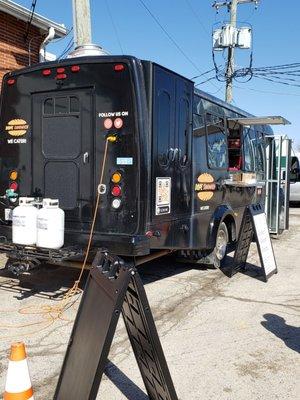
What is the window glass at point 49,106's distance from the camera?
20.7ft

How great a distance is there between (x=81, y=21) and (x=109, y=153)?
4912mm

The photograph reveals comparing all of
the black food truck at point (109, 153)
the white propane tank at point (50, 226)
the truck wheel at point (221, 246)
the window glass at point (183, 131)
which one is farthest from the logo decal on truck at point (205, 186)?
the white propane tank at point (50, 226)

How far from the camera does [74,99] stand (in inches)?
241

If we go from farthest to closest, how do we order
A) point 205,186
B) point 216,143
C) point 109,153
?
point 216,143 < point 205,186 < point 109,153

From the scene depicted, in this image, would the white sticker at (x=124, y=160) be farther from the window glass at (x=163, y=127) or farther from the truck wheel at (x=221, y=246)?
the truck wheel at (x=221, y=246)

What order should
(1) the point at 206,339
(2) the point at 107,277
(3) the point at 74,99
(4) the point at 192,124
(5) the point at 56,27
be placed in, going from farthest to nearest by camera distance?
(5) the point at 56,27 → (4) the point at 192,124 → (3) the point at 74,99 → (1) the point at 206,339 → (2) the point at 107,277

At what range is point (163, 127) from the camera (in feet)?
19.8

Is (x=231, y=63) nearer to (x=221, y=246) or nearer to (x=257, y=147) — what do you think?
(x=257, y=147)

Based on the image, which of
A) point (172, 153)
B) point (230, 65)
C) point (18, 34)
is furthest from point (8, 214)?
point (230, 65)

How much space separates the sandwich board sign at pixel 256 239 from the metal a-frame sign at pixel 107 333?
171 inches

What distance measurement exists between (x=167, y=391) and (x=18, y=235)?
3454mm

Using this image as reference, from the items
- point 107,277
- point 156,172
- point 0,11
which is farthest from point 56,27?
point 107,277

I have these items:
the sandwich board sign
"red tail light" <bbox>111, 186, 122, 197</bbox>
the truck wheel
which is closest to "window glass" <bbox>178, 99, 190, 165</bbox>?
"red tail light" <bbox>111, 186, 122, 197</bbox>

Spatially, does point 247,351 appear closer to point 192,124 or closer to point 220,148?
point 192,124
